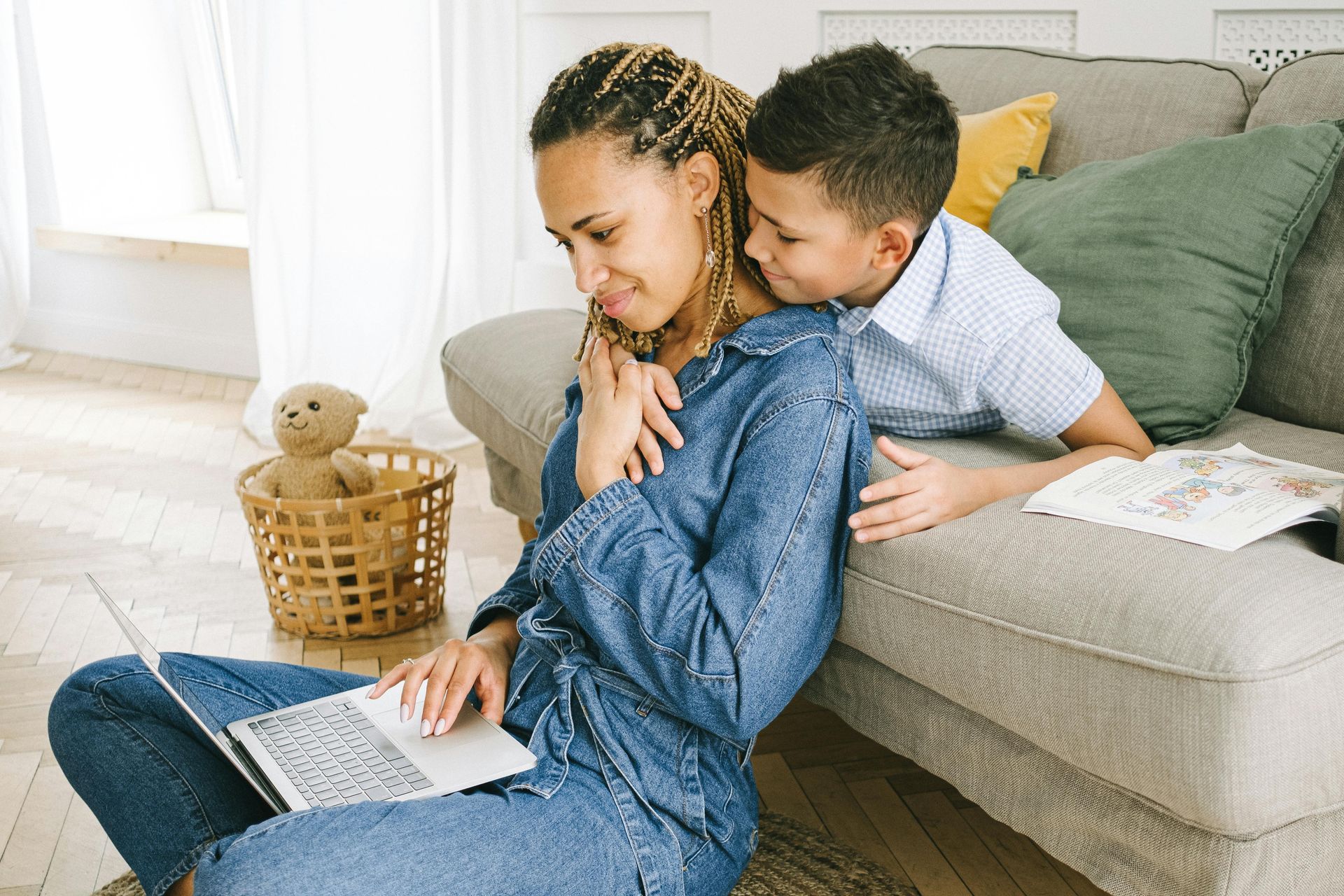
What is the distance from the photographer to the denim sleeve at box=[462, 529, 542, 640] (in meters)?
1.23

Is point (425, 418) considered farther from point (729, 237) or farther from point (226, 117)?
point (729, 237)

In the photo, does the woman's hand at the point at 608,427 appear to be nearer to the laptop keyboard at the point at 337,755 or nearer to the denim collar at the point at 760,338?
the denim collar at the point at 760,338

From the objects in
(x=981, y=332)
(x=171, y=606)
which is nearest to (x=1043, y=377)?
(x=981, y=332)

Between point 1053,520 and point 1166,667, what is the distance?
21 cm

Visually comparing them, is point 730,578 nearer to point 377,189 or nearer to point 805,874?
point 805,874

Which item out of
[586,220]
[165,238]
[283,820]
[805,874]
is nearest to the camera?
[283,820]

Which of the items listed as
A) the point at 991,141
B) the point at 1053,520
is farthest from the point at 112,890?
the point at 991,141

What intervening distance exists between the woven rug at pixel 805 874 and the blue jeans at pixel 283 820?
0.32 meters

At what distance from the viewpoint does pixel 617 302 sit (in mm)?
1093

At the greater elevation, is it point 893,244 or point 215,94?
point 893,244

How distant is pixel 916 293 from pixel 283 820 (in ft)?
2.53

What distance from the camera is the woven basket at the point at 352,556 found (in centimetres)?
192

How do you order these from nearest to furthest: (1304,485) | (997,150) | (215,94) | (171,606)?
(1304,485), (997,150), (171,606), (215,94)

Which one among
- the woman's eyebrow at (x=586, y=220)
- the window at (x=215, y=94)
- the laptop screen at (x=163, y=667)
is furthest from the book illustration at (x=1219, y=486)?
the window at (x=215, y=94)
